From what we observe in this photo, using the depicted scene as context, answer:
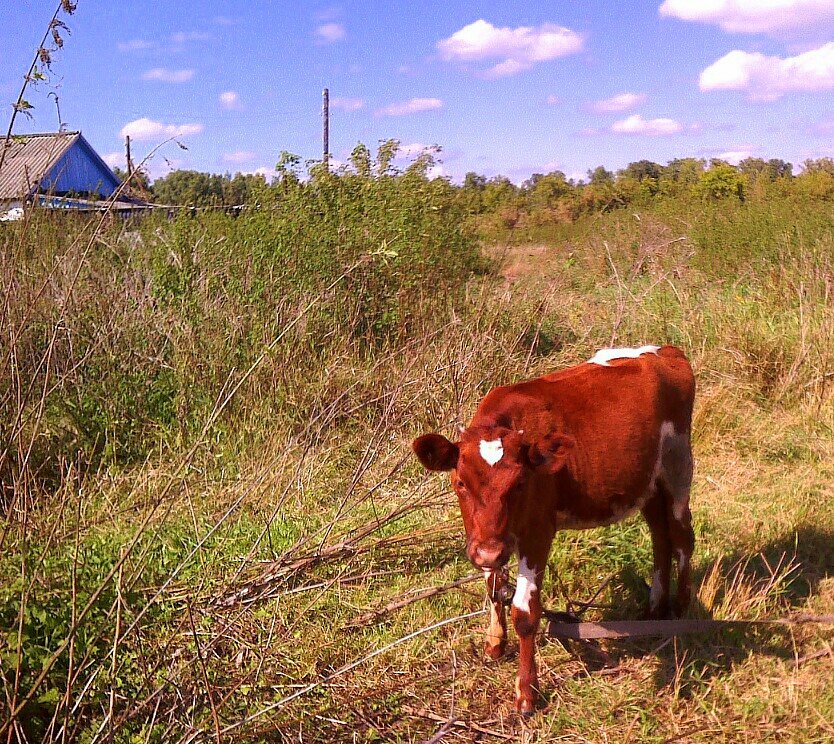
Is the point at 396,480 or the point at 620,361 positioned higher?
the point at 620,361

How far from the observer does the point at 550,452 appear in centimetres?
327

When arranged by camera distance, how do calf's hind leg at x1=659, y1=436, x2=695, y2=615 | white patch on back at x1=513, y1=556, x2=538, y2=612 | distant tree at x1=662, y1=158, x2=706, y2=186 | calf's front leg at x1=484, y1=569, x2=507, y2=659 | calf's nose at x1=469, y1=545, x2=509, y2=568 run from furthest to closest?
1. distant tree at x1=662, y1=158, x2=706, y2=186
2. calf's hind leg at x1=659, y1=436, x2=695, y2=615
3. calf's front leg at x1=484, y1=569, x2=507, y2=659
4. white patch on back at x1=513, y1=556, x2=538, y2=612
5. calf's nose at x1=469, y1=545, x2=509, y2=568

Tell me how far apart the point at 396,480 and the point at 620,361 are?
6.41 feet

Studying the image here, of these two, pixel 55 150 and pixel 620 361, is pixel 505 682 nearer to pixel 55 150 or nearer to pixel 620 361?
pixel 620 361

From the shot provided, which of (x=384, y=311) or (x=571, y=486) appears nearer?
(x=571, y=486)

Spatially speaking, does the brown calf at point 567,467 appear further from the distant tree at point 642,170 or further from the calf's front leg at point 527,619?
the distant tree at point 642,170

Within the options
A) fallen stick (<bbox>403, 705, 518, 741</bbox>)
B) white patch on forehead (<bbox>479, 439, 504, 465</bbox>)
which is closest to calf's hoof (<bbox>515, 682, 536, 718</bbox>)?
fallen stick (<bbox>403, 705, 518, 741</bbox>)

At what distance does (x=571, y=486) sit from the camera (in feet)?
11.6

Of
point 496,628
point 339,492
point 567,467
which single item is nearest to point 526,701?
point 496,628

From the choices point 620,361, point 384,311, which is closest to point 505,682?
point 620,361

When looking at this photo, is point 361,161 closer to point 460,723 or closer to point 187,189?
point 187,189

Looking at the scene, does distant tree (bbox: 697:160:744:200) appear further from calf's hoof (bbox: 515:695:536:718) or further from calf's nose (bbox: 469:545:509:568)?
calf's nose (bbox: 469:545:509:568)

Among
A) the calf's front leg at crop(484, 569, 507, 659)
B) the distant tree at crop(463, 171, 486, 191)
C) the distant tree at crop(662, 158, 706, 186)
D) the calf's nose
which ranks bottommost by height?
the calf's front leg at crop(484, 569, 507, 659)

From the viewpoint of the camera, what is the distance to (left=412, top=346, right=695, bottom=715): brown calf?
313 cm
